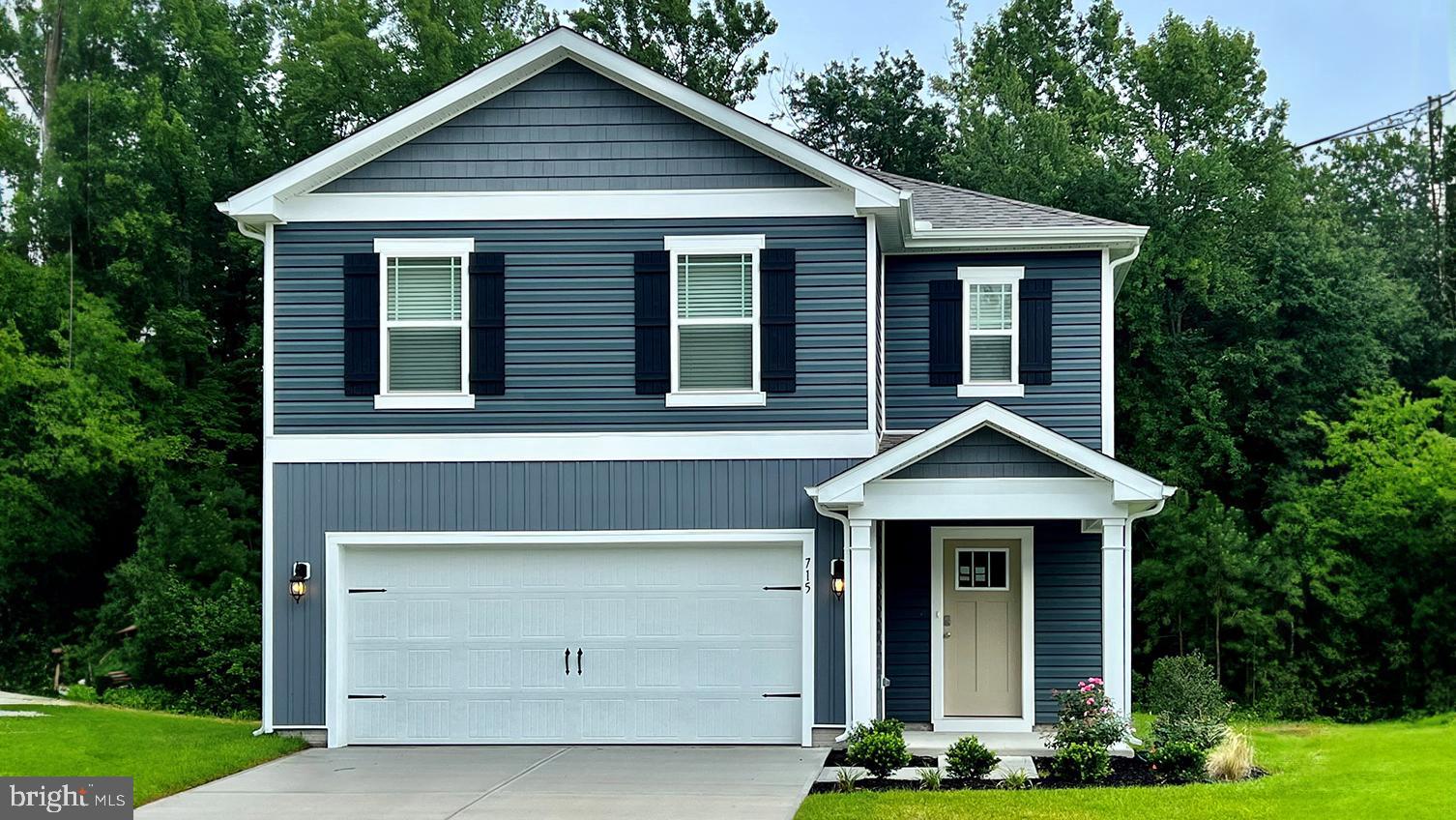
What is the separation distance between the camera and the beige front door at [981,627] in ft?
52.1

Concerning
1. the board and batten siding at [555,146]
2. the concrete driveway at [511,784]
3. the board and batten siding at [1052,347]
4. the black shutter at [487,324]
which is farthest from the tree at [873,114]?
the concrete driveway at [511,784]

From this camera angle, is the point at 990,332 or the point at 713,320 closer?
the point at 713,320

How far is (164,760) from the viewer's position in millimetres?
13031

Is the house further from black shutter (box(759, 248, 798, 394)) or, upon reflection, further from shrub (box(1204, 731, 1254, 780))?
shrub (box(1204, 731, 1254, 780))

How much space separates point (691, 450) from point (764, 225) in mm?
2344

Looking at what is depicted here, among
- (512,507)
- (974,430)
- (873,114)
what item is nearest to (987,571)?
(974,430)

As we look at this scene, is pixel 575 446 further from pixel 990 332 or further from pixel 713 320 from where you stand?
pixel 990 332

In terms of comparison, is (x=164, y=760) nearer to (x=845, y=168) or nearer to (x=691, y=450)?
(x=691, y=450)

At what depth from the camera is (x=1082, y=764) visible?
12.2m

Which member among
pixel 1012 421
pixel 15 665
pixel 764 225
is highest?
pixel 764 225

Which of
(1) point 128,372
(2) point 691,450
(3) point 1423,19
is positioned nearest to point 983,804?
(2) point 691,450

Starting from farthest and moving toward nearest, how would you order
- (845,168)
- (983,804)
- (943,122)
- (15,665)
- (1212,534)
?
(943,122)
(15,665)
(1212,534)
(845,168)
(983,804)

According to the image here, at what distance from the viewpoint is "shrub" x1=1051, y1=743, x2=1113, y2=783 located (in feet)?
40.1

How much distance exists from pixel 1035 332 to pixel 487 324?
596 cm
